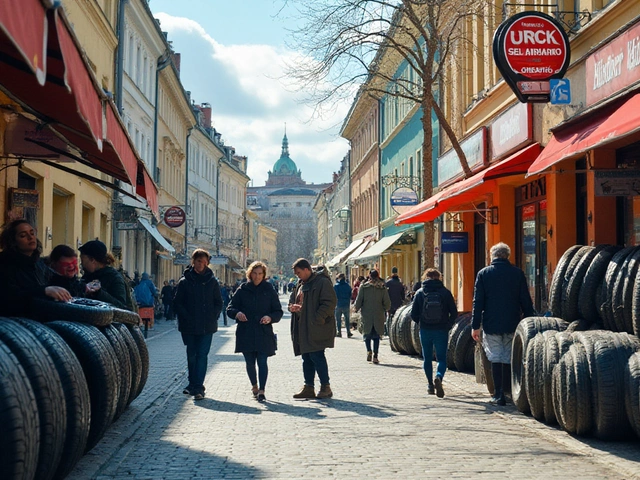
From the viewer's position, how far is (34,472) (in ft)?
18.3

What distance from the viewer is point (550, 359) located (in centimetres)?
922

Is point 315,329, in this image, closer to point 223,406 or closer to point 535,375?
point 223,406

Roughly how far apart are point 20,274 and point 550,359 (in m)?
4.84

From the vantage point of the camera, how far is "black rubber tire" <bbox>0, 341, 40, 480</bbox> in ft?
16.9

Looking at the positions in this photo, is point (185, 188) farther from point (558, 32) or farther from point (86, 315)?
point (86, 315)

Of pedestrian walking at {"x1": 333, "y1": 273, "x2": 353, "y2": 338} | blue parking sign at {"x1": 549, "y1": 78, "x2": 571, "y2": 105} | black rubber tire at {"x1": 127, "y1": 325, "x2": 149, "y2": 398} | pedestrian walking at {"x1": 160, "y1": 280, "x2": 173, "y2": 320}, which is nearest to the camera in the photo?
black rubber tire at {"x1": 127, "y1": 325, "x2": 149, "y2": 398}

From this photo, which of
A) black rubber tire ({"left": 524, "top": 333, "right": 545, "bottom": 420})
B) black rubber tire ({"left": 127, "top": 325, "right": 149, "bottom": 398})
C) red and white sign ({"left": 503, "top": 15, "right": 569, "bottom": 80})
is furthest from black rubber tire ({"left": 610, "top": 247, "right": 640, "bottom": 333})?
red and white sign ({"left": 503, "top": 15, "right": 569, "bottom": 80})

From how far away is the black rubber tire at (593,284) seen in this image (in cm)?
969

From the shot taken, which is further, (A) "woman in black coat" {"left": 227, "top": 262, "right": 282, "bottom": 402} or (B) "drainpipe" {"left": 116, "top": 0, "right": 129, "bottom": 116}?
(B) "drainpipe" {"left": 116, "top": 0, "right": 129, "bottom": 116}

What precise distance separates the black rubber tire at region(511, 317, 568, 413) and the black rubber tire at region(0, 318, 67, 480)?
5.37 m

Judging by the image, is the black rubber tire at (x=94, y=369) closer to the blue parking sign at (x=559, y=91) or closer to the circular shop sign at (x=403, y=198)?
the blue parking sign at (x=559, y=91)

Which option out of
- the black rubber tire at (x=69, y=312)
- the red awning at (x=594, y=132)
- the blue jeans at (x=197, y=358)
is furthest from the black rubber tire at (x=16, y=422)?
the blue jeans at (x=197, y=358)

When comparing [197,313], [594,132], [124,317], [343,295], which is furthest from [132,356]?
[343,295]

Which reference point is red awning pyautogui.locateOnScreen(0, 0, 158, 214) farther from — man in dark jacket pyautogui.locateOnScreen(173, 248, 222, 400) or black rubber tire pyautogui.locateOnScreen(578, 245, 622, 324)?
black rubber tire pyautogui.locateOnScreen(578, 245, 622, 324)
